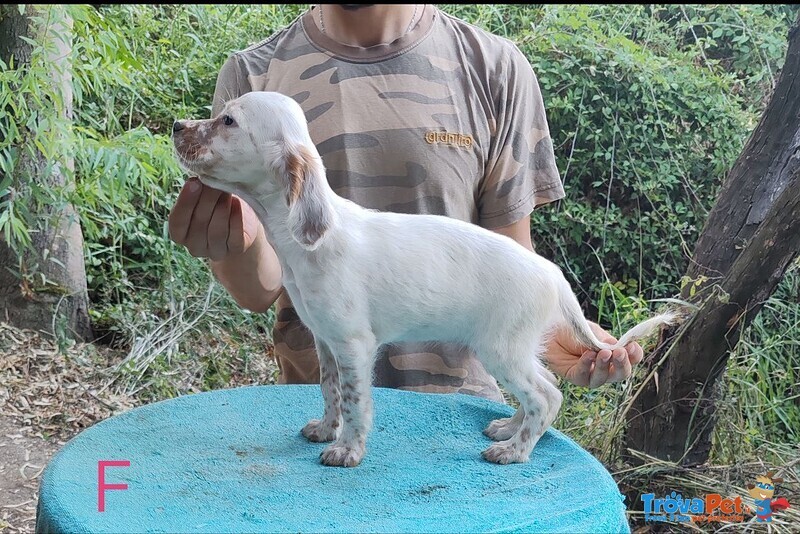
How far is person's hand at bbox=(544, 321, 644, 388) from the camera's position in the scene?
2.10 m

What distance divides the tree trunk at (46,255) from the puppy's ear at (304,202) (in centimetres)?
263

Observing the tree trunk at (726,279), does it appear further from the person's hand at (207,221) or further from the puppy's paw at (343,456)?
the person's hand at (207,221)

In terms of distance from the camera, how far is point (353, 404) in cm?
190

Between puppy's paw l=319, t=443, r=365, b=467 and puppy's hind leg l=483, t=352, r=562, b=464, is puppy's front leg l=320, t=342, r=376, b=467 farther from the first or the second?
puppy's hind leg l=483, t=352, r=562, b=464

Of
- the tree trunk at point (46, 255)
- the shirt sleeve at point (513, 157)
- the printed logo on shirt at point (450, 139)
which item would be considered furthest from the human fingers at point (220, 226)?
the tree trunk at point (46, 255)

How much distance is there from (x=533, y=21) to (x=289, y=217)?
16.4ft

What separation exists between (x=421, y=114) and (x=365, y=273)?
76cm

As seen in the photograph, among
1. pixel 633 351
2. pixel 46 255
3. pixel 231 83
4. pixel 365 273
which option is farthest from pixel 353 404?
pixel 46 255

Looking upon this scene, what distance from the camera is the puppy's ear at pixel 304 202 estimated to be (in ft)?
5.60

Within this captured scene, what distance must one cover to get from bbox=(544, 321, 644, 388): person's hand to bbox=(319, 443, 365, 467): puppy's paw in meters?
0.59

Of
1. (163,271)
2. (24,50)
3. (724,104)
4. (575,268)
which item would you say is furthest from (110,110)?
(724,104)

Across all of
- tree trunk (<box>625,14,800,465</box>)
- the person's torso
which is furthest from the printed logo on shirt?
tree trunk (<box>625,14,800,465</box>)

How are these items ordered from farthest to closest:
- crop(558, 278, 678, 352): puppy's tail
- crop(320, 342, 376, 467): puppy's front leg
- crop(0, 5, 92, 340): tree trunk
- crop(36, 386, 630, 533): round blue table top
A: crop(0, 5, 92, 340): tree trunk < crop(558, 278, 678, 352): puppy's tail < crop(320, 342, 376, 467): puppy's front leg < crop(36, 386, 630, 533): round blue table top

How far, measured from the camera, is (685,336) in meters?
3.16
